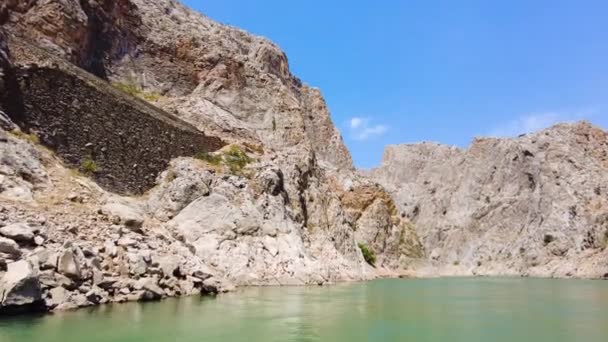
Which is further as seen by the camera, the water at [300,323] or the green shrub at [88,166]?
the green shrub at [88,166]

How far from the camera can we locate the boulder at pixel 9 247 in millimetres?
17453

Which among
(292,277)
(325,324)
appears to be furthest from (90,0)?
(325,324)

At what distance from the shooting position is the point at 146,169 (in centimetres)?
3584

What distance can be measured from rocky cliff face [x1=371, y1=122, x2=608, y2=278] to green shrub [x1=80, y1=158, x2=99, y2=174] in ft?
243

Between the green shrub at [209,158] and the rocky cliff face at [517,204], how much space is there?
64161 mm

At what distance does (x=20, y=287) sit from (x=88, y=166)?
15.5 m

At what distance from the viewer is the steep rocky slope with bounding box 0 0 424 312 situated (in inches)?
835

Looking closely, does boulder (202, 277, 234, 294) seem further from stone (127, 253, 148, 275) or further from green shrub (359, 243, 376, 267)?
green shrub (359, 243, 376, 267)

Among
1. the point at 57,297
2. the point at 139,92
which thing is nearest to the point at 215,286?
the point at 57,297

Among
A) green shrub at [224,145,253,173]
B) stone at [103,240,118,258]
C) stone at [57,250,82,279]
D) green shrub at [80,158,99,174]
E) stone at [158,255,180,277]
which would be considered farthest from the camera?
green shrub at [224,145,253,173]

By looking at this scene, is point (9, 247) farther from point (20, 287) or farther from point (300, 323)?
point (300, 323)

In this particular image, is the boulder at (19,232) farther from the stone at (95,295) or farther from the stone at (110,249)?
A: the stone at (110,249)

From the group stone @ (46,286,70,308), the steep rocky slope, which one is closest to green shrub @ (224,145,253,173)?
the steep rocky slope

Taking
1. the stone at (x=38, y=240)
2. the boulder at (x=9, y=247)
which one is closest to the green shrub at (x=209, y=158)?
the stone at (x=38, y=240)
